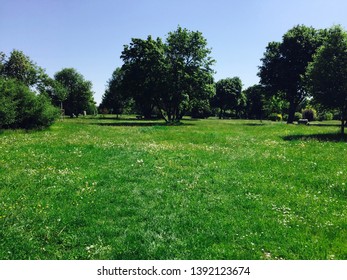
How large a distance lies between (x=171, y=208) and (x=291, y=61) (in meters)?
66.1

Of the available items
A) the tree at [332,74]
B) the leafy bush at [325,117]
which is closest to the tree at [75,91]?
the leafy bush at [325,117]

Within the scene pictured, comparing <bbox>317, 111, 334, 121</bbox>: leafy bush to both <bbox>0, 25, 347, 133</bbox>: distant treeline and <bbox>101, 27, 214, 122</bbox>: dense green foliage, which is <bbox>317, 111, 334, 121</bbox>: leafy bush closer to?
<bbox>0, 25, 347, 133</bbox>: distant treeline

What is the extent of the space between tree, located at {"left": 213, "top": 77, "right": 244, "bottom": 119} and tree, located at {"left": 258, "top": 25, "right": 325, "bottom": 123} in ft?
177

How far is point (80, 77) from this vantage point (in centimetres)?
11931

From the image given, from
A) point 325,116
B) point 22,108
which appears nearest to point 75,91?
point 22,108

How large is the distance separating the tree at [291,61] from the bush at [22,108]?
50.6 metres

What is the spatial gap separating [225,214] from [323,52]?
3074cm

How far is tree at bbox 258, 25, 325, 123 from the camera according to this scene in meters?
65.6

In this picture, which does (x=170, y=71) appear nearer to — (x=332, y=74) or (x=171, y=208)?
(x=332, y=74)

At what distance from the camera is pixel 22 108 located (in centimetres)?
3466

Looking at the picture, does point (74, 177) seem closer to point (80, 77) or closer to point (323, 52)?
point (323, 52)
